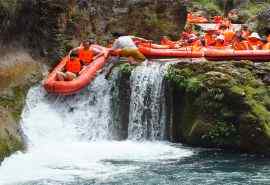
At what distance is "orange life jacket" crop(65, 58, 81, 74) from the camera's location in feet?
52.3

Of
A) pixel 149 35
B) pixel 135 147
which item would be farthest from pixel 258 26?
pixel 135 147

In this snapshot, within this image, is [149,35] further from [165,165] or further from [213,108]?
[165,165]

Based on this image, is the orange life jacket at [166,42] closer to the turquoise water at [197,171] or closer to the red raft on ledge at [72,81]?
the red raft on ledge at [72,81]

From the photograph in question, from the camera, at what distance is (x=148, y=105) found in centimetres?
1505

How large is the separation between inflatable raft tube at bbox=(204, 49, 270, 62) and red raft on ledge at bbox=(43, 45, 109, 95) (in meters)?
2.74

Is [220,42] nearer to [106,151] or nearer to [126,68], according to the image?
[126,68]

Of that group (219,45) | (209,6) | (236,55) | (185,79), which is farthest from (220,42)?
(209,6)

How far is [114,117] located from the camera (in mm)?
15352

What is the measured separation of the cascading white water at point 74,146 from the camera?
11.6 m

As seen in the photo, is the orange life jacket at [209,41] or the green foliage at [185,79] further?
the orange life jacket at [209,41]

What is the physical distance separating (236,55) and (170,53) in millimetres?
1680

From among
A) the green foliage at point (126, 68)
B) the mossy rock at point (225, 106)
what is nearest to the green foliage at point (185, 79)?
the mossy rock at point (225, 106)

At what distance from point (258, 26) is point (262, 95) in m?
10.7

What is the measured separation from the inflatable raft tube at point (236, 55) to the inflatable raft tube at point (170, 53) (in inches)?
9.9
